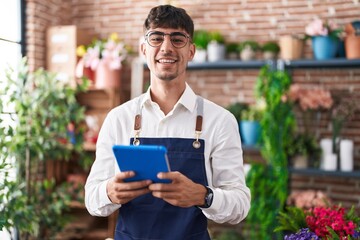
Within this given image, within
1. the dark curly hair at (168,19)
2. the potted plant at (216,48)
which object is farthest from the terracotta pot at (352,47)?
the dark curly hair at (168,19)

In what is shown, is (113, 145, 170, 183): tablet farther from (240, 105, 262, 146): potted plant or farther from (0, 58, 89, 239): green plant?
(240, 105, 262, 146): potted plant

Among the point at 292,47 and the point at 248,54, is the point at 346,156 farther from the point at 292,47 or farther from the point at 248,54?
the point at 248,54

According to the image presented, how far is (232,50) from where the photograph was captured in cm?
404

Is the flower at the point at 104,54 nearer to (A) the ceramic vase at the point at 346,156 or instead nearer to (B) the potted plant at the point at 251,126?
(B) the potted plant at the point at 251,126

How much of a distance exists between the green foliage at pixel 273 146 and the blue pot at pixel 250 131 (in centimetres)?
14

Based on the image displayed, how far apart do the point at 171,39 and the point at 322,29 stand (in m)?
2.35

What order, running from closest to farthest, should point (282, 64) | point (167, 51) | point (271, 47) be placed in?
point (167, 51)
point (282, 64)
point (271, 47)

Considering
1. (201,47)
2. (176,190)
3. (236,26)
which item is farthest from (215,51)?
(176,190)

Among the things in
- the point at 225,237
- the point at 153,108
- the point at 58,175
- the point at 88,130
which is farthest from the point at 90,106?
the point at 153,108

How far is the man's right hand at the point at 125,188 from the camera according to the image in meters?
1.35

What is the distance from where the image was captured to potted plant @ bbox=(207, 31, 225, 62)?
155 inches

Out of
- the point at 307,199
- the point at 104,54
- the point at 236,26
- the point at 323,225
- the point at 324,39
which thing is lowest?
the point at 307,199

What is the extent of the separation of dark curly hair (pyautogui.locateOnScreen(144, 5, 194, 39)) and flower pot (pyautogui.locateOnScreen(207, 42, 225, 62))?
2323 mm

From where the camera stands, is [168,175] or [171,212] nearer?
[168,175]
